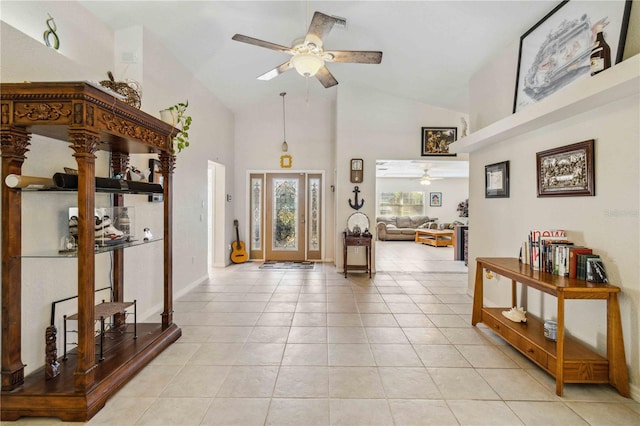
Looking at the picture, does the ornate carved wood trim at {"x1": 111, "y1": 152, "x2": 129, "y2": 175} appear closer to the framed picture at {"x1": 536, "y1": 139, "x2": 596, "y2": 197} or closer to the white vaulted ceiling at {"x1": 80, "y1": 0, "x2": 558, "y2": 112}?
the white vaulted ceiling at {"x1": 80, "y1": 0, "x2": 558, "y2": 112}

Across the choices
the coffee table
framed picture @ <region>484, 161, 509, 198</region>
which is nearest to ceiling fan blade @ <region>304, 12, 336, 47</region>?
framed picture @ <region>484, 161, 509, 198</region>

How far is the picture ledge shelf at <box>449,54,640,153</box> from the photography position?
5.55ft

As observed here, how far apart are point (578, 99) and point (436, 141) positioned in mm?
3640

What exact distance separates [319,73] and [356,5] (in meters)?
0.76

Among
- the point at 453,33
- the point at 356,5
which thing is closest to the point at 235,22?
the point at 356,5

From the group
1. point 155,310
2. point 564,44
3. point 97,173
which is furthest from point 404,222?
point 97,173

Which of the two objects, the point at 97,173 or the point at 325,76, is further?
the point at 325,76

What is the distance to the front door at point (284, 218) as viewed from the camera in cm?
654

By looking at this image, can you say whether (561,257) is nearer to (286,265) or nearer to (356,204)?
(356,204)

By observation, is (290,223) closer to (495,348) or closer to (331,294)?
(331,294)

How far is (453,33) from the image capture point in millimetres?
3213

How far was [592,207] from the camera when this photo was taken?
218 centimetres

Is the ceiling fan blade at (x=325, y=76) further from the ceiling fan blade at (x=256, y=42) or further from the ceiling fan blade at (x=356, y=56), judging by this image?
the ceiling fan blade at (x=256, y=42)

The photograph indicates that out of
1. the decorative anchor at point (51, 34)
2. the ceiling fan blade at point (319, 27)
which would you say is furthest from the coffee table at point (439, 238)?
the decorative anchor at point (51, 34)
